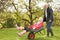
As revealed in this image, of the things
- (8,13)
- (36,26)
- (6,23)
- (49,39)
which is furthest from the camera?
(6,23)

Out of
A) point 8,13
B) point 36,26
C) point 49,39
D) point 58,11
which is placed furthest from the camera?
point 58,11

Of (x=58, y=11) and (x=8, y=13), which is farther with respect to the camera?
(x=58, y=11)

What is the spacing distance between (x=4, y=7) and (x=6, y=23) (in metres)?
3.51

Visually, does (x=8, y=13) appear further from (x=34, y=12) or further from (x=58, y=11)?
(x=58, y=11)

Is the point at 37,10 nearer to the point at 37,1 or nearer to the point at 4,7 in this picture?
the point at 37,1

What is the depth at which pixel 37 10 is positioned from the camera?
53.6 feet

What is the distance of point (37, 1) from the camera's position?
16.5 metres

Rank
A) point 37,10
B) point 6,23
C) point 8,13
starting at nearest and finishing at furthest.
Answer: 1. point 37,10
2. point 8,13
3. point 6,23

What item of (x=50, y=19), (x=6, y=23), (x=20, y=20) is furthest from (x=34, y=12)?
(x=50, y=19)

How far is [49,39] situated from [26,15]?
698 cm

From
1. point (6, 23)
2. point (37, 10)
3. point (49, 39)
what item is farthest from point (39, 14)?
point (49, 39)

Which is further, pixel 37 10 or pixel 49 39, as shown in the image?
pixel 37 10

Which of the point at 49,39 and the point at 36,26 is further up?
the point at 36,26

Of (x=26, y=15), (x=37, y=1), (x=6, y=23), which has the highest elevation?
(x=37, y=1)
